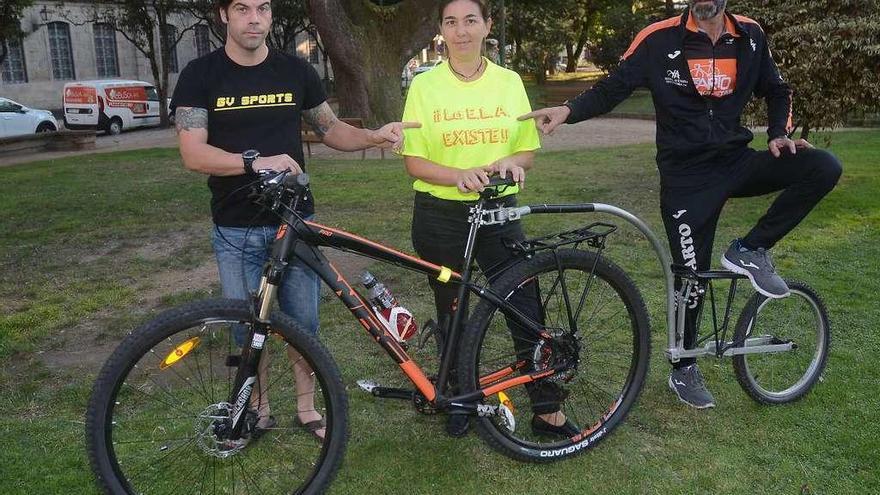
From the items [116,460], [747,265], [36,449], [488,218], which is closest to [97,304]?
[36,449]

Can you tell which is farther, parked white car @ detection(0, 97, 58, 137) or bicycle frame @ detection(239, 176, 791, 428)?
parked white car @ detection(0, 97, 58, 137)

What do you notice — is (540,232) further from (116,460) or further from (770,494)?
(116,460)

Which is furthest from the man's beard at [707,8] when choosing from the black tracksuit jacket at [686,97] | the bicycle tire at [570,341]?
the bicycle tire at [570,341]

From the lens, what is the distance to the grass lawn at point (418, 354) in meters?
3.60

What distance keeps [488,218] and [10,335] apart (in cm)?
402

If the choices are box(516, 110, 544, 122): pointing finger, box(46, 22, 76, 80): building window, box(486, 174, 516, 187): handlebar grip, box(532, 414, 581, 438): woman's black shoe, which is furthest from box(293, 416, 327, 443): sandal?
box(46, 22, 76, 80): building window

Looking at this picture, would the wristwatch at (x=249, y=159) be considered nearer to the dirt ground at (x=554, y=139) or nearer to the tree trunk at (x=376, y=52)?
the dirt ground at (x=554, y=139)

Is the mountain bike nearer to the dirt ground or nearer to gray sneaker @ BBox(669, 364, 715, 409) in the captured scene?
gray sneaker @ BBox(669, 364, 715, 409)

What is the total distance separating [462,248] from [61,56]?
4202cm

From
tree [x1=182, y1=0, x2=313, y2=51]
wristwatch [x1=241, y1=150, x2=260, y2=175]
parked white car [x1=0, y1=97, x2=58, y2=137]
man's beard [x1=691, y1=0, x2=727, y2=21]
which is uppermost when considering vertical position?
tree [x1=182, y1=0, x2=313, y2=51]

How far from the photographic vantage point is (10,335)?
5645mm

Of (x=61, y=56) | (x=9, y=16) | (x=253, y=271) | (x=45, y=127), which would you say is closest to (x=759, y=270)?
(x=253, y=271)

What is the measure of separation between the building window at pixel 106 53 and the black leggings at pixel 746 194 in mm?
43261

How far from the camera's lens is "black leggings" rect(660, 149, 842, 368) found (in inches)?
148
